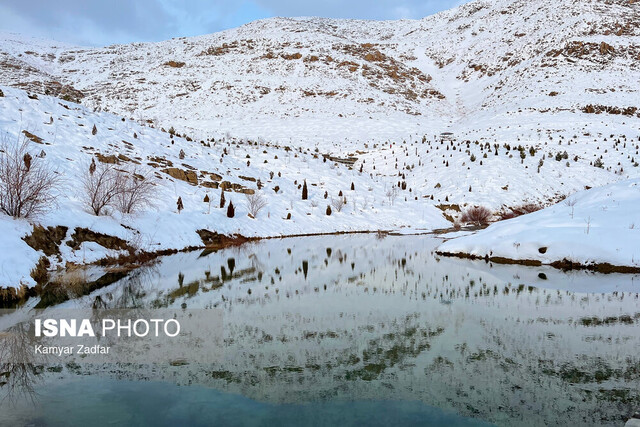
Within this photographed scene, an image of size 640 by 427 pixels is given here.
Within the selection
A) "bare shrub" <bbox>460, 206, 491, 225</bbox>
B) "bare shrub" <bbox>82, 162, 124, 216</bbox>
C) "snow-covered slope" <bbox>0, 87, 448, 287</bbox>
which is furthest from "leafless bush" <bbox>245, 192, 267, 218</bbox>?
"bare shrub" <bbox>460, 206, 491, 225</bbox>

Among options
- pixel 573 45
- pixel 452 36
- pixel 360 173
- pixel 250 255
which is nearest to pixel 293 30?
pixel 452 36

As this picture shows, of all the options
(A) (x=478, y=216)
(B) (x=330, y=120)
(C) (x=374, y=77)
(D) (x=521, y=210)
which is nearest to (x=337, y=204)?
(A) (x=478, y=216)

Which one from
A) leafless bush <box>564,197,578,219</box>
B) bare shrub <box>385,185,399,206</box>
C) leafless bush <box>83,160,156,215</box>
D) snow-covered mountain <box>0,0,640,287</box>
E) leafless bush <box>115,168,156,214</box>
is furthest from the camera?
bare shrub <box>385,185,399,206</box>

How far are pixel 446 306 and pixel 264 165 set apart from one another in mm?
30845

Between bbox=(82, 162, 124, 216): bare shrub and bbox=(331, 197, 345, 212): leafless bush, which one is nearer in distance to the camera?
bbox=(82, 162, 124, 216): bare shrub

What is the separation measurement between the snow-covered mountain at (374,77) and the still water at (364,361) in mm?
39694

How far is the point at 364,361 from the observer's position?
23.7ft

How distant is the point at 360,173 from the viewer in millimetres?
43094

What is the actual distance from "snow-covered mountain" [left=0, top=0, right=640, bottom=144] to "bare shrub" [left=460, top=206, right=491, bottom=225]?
19.0 m

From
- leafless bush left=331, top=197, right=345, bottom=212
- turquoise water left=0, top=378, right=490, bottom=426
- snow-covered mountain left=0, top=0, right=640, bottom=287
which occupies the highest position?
snow-covered mountain left=0, top=0, right=640, bottom=287

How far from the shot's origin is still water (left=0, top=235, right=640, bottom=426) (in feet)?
18.0

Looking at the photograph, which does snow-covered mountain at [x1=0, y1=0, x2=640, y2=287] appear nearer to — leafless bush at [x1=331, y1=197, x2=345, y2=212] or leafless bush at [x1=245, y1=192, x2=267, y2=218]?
leafless bush at [x1=331, y1=197, x2=345, y2=212]

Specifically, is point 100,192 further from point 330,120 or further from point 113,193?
point 330,120

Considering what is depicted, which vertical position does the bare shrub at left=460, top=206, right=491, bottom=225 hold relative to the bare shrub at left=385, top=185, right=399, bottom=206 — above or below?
below
